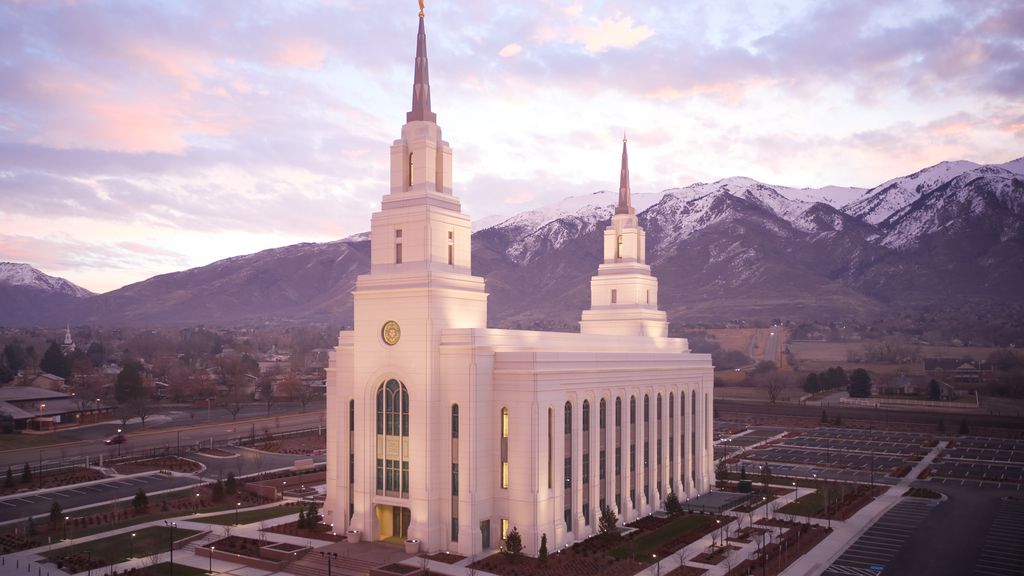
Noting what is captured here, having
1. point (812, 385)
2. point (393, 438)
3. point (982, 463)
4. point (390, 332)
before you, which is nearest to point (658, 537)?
point (393, 438)

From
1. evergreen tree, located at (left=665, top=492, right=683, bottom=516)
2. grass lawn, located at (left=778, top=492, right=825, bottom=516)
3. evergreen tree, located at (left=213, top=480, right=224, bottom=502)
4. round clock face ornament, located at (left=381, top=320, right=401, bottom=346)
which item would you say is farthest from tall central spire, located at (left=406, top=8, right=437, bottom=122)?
grass lawn, located at (left=778, top=492, right=825, bottom=516)

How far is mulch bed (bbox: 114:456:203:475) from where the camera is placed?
3086 inches

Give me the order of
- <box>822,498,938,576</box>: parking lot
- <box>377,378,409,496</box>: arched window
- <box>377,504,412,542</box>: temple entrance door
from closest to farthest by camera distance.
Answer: <box>822,498,938,576</box>: parking lot < <box>377,378,409,496</box>: arched window < <box>377,504,412,542</box>: temple entrance door

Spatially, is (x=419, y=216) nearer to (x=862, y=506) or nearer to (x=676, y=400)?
(x=676, y=400)

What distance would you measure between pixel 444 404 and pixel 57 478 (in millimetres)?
44744

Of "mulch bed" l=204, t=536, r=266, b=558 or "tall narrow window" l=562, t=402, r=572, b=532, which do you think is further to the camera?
"tall narrow window" l=562, t=402, r=572, b=532

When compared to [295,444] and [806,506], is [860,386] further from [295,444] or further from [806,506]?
[295,444]

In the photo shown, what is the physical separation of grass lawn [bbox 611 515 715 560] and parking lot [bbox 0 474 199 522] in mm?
40375

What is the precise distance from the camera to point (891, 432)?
112 meters

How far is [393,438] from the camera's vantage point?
4969 centimetres

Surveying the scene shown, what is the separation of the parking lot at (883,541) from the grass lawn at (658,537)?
9802 mm

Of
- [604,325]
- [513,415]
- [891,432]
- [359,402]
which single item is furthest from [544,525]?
[891,432]

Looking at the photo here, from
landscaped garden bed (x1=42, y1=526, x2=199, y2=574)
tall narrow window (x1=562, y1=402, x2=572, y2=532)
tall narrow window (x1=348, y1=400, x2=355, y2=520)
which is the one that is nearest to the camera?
landscaped garden bed (x1=42, y1=526, x2=199, y2=574)

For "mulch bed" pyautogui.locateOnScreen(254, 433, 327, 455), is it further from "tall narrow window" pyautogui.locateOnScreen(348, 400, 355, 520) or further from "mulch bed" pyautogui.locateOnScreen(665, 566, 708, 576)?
"mulch bed" pyautogui.locateOnScreen(665, 566, 708, 576)
